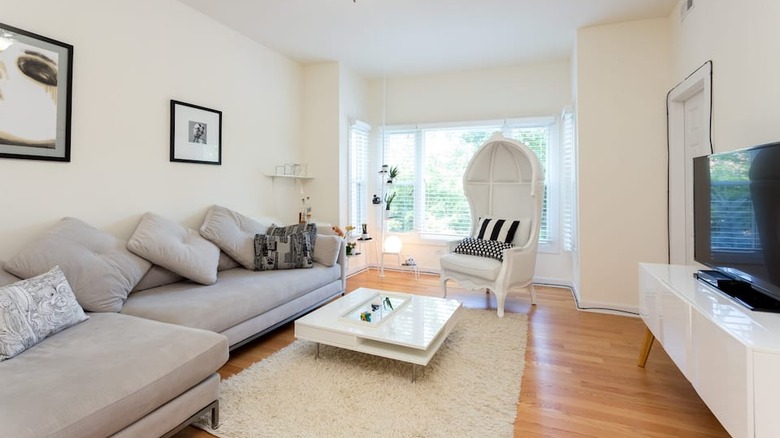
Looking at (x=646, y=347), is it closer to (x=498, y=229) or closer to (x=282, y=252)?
(x=498, y=229)

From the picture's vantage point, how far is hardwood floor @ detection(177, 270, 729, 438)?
181 centimetres

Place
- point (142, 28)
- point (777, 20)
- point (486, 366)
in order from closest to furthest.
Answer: point (777, 20) → point (486, 366) → point (142, 28)

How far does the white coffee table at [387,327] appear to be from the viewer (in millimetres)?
2188

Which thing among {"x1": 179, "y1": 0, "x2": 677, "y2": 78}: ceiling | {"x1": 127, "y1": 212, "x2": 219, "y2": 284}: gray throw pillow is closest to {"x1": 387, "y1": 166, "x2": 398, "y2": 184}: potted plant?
{"x1": 179, "y1": 0, "x2": 677, "y2": 78}: ceiling

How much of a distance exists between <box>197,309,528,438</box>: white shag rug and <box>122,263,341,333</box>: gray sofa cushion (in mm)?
360

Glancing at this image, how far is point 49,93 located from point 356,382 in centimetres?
263

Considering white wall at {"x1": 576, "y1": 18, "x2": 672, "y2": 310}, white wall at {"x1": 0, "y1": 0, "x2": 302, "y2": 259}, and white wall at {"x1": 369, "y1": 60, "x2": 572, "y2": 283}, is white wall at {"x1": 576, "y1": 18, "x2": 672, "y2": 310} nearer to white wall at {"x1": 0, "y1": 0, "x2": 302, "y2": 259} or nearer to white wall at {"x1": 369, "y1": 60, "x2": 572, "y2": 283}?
white wall at {"x1": 369, "y1": 60, "x2": 572, "y2": 283}

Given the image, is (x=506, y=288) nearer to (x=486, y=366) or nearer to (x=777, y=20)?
(x=486, y=366)

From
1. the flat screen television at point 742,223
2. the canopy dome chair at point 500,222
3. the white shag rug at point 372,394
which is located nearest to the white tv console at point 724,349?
the flat screen television at point 742,223

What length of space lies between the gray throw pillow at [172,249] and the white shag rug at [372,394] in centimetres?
81

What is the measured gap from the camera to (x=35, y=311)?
169cm

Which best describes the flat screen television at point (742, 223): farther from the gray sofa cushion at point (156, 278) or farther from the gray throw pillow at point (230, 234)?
the gray sofa cushion at point (156, 278)

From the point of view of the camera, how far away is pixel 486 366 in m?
2.41

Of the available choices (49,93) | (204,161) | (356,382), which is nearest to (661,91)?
(356,382)
